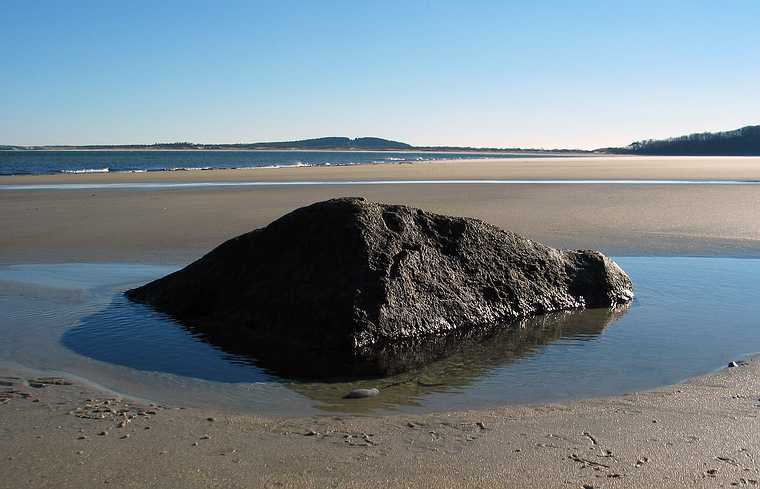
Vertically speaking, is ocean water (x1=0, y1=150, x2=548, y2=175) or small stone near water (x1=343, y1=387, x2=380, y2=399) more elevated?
ocean water (x1=0, y1=150, x2=548, y2=175)

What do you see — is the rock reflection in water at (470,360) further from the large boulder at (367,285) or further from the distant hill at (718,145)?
the distant hill at (718,145)

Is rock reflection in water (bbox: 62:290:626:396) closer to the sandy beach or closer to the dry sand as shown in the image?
the sandy beach

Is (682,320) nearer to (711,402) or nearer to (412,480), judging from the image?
(711,402)

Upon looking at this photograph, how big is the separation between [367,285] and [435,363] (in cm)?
95

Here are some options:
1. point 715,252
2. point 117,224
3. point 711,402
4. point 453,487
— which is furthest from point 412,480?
point 117,224

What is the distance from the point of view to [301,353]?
572cm

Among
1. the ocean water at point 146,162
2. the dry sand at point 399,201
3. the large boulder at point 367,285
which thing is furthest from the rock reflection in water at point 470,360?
the ocean water at point 146,162

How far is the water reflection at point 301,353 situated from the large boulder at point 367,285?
0.31 ft

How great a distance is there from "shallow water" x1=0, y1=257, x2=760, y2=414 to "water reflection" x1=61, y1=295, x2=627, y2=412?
0.04 feet

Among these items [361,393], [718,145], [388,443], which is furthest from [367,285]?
[718,145]

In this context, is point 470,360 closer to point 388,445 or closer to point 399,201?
point 388,445

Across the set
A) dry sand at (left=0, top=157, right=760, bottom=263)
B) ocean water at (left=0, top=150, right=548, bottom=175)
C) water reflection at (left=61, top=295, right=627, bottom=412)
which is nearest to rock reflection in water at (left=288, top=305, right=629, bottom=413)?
water reflection at (left=61, top=295, right=627, bottom=412)

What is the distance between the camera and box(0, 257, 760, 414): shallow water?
4.74 meters

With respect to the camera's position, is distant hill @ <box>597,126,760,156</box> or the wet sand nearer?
the wet sand
